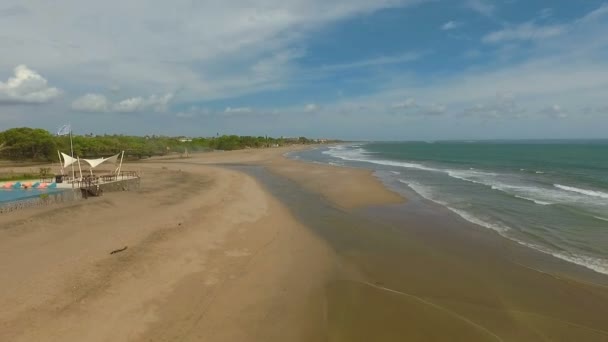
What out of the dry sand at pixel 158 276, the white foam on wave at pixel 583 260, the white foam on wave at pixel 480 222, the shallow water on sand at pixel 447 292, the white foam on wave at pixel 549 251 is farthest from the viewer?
the white foam on wave at pixel 480 222

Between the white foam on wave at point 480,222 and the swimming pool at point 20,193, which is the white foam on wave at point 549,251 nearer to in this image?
the white foam on wave at point 480,222

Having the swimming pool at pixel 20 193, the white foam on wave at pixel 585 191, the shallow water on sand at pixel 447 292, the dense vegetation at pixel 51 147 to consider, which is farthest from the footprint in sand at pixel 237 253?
the dense vegetation at pixel 51 147

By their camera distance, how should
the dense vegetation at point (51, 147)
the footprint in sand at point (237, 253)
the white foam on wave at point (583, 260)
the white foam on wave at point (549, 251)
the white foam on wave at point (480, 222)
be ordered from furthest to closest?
the dense vegetation at point (51, 147) → the white foam on wave at point (480, 222) → the footprint in sand at point (237, 253) → the white foam on wave at point (549, 251) → the white foam on wave at point (583, 260)

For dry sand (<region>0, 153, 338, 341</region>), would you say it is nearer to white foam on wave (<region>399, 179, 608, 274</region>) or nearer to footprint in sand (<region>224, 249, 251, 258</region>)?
footprint in sand (<region>224, 249, 251, 258</region>)

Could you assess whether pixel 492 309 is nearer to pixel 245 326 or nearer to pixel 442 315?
pixel 442 315

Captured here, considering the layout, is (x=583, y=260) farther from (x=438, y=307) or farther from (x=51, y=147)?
(x=51, y=147)

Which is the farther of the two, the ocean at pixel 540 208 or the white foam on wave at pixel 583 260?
the ocean at pixel 540 208

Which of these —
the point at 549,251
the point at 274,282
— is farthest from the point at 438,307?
the point at 549,251

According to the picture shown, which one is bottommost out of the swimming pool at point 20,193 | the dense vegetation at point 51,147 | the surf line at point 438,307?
the surf line at point 438,307

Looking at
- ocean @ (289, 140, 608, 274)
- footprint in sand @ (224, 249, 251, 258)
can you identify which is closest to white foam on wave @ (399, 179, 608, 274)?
ocean @ (289, 140, 608, 274)

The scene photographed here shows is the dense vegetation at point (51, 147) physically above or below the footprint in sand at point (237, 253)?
above
